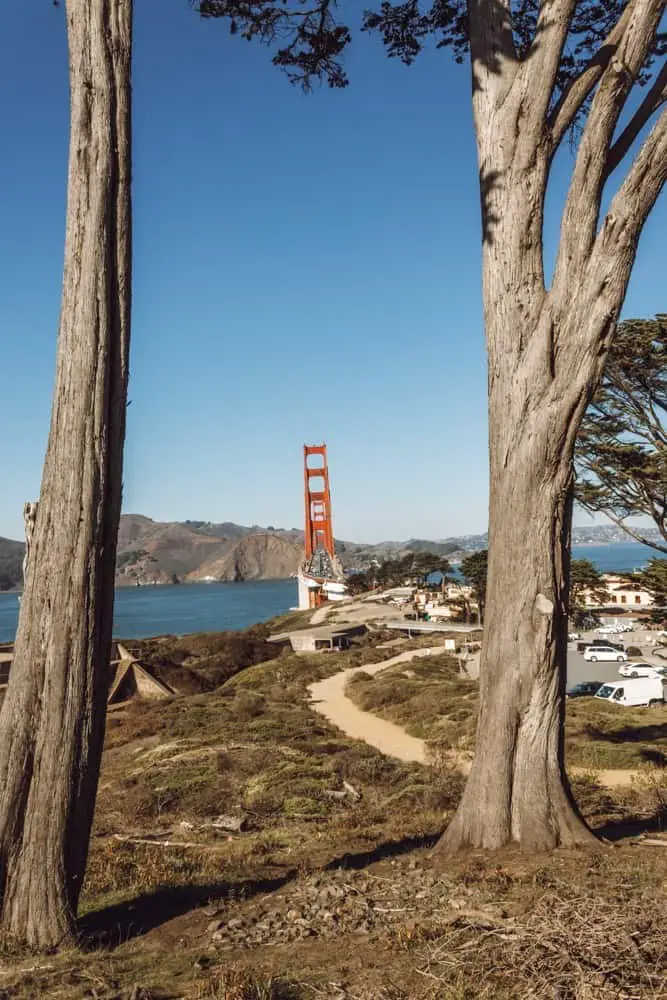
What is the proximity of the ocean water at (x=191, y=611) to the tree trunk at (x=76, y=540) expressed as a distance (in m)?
55.7

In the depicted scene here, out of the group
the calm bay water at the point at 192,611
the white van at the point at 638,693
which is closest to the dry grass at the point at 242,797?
the white van at the point at 638,693

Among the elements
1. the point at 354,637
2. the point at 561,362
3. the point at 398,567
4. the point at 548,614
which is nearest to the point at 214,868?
the point at 548,614

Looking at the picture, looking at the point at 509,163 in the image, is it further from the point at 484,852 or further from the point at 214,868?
the point at 214,868

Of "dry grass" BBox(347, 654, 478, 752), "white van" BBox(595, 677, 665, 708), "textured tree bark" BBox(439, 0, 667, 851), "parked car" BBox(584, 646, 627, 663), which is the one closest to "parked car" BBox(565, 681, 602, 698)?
"white van" BBox(595, 677, 665, 708)

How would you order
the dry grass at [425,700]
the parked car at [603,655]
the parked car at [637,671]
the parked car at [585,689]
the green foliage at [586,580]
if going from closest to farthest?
the dry grass at [425,700]
the green foliage at [586,580]
the parked car at [585,689]
the parked car at [637,671]
the parked car at [603,655]

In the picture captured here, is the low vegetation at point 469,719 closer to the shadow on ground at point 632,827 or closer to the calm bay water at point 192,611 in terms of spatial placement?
the shadow on ground at point 632,827

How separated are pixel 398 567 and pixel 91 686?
2621 inches

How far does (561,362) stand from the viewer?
12.6 feet

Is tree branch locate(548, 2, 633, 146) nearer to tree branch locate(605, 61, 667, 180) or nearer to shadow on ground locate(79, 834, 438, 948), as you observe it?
tree branch locate(605, 61, 667, 180)

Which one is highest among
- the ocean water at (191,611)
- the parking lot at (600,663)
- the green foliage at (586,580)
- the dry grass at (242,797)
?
the green foliage at (586,580)

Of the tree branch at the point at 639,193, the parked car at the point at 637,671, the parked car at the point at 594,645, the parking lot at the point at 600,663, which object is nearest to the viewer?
the tree branch at the point at 639,193

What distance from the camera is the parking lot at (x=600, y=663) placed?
90.5ft

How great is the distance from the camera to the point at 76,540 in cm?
310

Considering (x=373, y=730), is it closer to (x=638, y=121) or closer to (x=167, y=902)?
(x=167, y=902)
